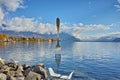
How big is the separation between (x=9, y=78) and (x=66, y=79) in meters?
8.96

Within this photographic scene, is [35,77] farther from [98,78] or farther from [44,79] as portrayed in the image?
[98,78]

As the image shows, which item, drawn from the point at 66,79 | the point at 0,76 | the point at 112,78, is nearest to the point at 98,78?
the point at 112,78

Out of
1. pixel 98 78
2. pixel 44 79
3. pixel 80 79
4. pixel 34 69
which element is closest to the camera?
pixel 44 79

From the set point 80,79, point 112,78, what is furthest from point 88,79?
point 112,78

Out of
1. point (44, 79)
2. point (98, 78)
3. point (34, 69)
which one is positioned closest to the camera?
point (44, 79)

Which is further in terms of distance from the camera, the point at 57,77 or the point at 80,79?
the point at 80,79

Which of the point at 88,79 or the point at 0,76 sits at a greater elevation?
the point at 0,76

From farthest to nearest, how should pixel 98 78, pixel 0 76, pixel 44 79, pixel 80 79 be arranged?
pixel 98 78
pixel 80 79
pixel 44 79
pixel 0 76

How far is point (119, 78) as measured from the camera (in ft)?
137

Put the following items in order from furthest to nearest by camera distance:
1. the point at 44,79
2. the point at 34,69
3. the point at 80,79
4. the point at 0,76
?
1. the point at 80,79
2. the point at 34,69
3. the point at 44,79
4. the point at 0,76

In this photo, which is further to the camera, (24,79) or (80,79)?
(80,79)

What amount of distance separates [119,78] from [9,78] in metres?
23.0

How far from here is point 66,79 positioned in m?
32.9

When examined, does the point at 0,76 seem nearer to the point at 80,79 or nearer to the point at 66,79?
the point at 66,79
